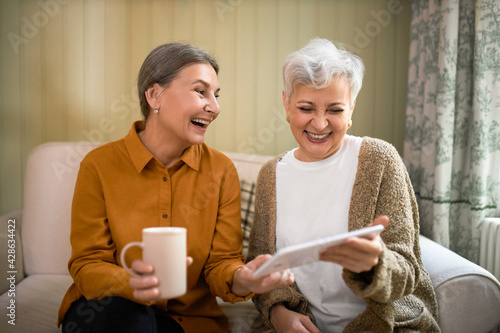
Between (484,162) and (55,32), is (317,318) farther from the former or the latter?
(55,32)

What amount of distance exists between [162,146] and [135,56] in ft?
A: 3.98

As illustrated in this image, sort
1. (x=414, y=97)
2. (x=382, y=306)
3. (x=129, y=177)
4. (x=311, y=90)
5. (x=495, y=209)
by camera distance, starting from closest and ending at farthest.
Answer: (x=382, y=306) → (x=311, y=90) → (x=129, y=177) → (x=495, y=209) → (x=414, y=97)

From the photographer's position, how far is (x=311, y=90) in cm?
123

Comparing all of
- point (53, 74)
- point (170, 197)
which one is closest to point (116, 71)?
point (53, 74)

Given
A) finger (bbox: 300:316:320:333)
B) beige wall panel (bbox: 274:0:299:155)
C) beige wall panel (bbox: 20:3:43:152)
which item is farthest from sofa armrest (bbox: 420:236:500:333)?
beige wall panel (bbox: 20:3:43:152)

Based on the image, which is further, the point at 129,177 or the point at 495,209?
the point at 495,209

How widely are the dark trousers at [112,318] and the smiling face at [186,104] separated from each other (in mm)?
553

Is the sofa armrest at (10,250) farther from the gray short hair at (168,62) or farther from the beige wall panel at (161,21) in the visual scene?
the beige wall panel at (161,21)

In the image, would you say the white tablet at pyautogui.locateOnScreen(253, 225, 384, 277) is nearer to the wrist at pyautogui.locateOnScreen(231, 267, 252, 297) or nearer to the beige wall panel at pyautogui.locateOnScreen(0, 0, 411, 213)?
the wrist at pyautogui.locateOnScreen(231, 267, 252, 297)

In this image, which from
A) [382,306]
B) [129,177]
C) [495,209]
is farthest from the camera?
[495,209]

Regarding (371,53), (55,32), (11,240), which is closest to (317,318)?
(11,240)

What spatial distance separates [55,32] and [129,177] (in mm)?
1528

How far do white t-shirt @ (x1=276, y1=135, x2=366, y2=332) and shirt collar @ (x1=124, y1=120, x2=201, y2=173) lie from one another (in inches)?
12.8

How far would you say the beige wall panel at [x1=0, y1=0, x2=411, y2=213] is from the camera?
7.75 ft
